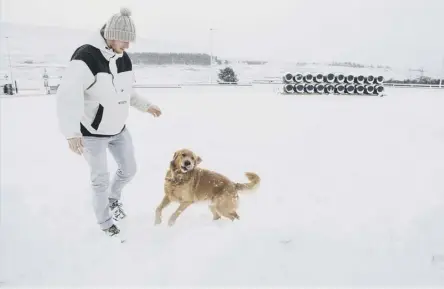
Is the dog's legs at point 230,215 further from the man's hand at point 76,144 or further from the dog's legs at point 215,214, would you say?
the man's hand at point 76,144

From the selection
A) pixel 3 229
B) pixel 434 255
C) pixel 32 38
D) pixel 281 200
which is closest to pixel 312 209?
pixel 281 200

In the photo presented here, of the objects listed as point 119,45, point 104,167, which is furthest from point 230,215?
point 119,45

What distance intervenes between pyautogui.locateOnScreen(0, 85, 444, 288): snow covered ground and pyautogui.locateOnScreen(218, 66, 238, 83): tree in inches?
942

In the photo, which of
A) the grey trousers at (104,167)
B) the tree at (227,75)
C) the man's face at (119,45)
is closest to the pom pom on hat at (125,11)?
the man's face at (119,45)

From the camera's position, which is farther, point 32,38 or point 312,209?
point 32,38

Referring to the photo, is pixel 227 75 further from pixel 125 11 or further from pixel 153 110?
pixel 125 11

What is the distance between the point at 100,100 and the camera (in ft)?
8.19

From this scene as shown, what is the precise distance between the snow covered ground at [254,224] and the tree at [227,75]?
23.9 metres

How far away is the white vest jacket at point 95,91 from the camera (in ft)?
7.57

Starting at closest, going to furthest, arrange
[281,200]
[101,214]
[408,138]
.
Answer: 1. [101,214]
2. [281,200]
3. [408,138]

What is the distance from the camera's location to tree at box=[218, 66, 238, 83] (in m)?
29.5

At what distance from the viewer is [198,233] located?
286 centimetres

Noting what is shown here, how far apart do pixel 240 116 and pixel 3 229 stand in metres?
8.00

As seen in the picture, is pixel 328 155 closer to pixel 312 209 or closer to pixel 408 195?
pixel 408 195
